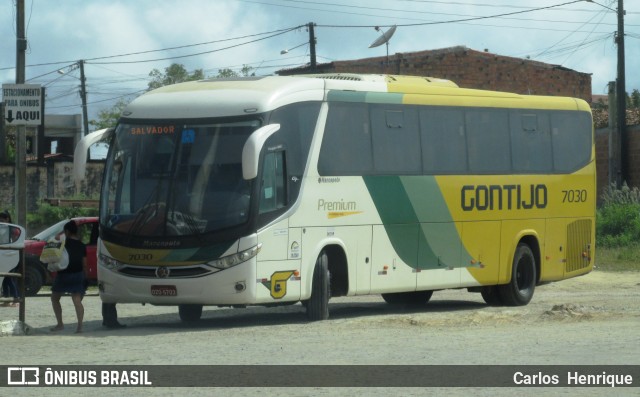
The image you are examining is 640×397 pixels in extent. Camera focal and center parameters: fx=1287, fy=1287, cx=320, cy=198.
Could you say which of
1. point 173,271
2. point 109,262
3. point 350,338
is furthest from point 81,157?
point 350,338

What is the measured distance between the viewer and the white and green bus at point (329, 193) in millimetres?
17375

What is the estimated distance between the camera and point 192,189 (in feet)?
57.1

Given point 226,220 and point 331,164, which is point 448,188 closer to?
point 331,164

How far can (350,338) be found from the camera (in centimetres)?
1564

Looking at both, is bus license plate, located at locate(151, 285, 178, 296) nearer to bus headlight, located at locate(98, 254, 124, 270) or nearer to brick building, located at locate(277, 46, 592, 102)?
bus headlight, located at locate(98, 254, 124, 270)

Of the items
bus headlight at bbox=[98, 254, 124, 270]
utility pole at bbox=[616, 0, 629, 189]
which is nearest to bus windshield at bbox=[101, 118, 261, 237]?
bus headlight at bbox=[98, 254, 124, 270]

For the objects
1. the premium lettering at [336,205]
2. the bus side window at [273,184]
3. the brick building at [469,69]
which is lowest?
the premium lettering at [336,205]

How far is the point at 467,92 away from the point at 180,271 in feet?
22.7

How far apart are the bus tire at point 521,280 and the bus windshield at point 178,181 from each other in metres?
6.88

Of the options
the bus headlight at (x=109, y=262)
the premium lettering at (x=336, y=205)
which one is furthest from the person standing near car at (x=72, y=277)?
the premium lettering at (x=336, y=205)

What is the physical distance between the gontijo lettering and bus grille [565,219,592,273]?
3.66ft

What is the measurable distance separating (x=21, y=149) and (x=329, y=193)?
10.6m

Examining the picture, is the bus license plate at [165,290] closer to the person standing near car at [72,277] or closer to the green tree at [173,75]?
the person standing near car at [72,277]

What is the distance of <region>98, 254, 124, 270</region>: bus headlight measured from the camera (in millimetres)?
17812
